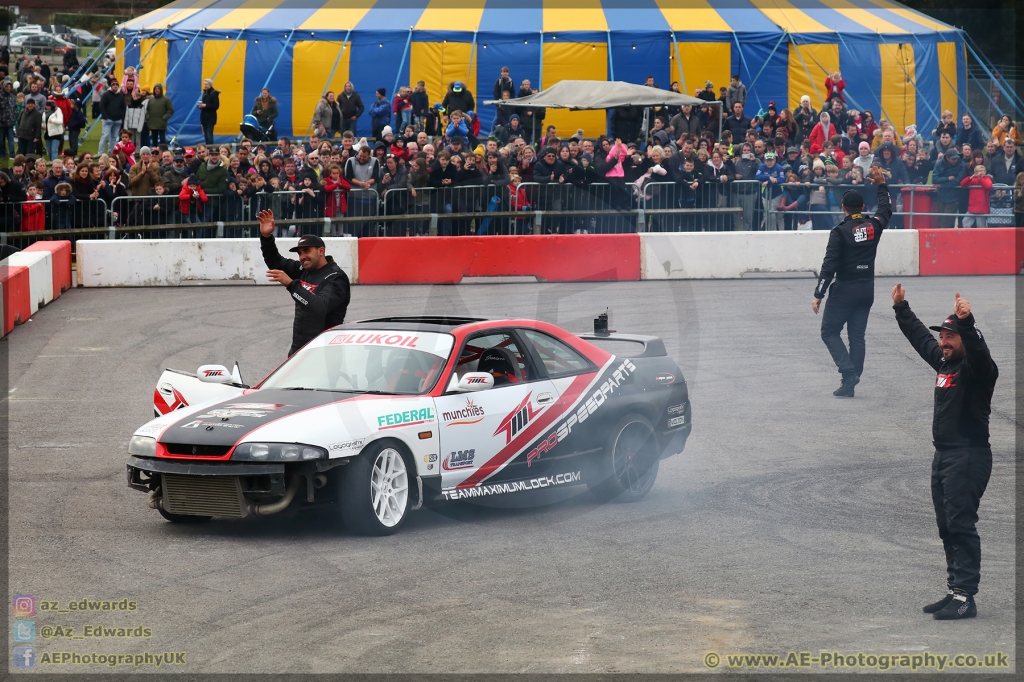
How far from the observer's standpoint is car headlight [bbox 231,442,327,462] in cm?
791

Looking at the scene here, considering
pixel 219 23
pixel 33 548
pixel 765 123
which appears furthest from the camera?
pixel 219 23

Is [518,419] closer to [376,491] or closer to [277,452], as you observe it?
[376,491]

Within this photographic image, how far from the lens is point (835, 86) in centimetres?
3070

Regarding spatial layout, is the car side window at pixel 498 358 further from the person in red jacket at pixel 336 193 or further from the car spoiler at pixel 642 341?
the person in red jacket at pixel 336 193

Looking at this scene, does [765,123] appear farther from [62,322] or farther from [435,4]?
[62,322]

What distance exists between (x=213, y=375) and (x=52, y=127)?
917 inches

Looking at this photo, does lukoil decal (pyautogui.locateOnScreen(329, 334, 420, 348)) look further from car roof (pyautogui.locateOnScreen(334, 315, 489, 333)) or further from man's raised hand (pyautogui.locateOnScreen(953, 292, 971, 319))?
man's raised hand (pyautogui.locateOnScreen(953, 292, 971, 319))

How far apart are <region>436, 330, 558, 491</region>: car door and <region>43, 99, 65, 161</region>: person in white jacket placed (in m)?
24.0

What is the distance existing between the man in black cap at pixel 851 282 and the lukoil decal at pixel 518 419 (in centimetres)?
532

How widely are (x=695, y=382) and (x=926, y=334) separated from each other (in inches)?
265

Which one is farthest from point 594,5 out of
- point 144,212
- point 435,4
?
point 144,212

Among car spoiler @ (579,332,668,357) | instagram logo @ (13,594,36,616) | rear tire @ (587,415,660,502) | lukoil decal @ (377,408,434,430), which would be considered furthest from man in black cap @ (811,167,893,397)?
instagram logo @ (13,594,36,616)

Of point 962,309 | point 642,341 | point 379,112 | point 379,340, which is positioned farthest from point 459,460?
point 379,112

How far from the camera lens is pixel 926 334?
7.34m
